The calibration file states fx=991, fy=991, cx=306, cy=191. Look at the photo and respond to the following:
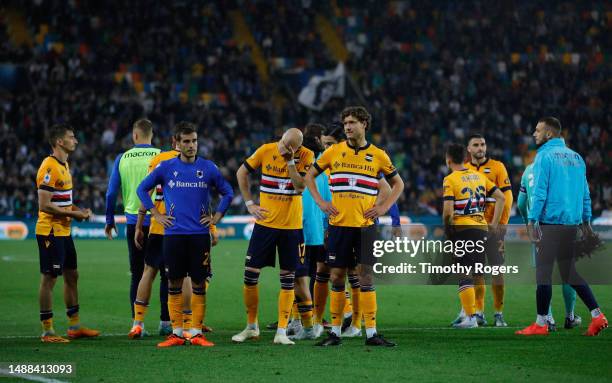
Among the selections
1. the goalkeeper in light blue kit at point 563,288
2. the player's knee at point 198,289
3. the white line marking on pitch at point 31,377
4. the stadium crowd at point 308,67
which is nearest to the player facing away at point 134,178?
the player's knee at point 198,289

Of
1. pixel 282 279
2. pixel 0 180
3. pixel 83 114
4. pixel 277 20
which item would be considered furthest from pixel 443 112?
pixel 282 279

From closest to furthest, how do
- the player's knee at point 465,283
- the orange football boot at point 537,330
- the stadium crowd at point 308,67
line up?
the orange football boot at point 537,330
the player's knee at point 465,283
the stadium crowd at point 308,67

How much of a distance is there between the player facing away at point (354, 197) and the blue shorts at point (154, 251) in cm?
209

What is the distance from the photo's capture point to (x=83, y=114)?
3378 centimetres

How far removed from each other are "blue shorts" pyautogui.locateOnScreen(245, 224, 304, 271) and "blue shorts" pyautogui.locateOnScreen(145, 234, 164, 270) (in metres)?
1.25

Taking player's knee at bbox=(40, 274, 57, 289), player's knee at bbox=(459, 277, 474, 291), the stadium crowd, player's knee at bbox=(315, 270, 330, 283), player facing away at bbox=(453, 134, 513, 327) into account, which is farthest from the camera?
the stadium crowd

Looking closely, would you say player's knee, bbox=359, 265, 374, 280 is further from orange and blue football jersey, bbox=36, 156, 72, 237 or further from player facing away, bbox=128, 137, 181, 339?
orange and blue football jersey, bbox=36, 156, 72, 237

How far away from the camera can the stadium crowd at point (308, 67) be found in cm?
3341

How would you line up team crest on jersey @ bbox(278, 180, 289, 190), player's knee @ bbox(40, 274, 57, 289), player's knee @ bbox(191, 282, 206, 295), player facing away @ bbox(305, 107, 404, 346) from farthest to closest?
player's knee @ bbox(40, 274, 57, 289) < team crest on jersey @ bbox(278, 180, 289, 190) < player's knee @ bbox(191, 282, 206, 295) < player facing away @ bbox(305, 107, 404, 346)

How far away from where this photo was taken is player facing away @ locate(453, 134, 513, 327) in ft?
42.2

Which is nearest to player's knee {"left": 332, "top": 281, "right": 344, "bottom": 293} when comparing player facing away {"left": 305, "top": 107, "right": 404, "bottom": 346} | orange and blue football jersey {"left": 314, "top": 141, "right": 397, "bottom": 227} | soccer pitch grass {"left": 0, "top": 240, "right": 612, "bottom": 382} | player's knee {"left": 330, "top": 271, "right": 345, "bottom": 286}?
player's knee {"left": 330, "top": 271, "right": 345, "bottom": 286}

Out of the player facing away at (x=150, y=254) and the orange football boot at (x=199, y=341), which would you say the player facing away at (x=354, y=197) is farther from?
the player facing away at (x=150, y=254)

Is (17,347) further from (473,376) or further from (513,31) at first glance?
(513,31)

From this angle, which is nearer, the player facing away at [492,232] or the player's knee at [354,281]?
the player's knee at [354,281]
